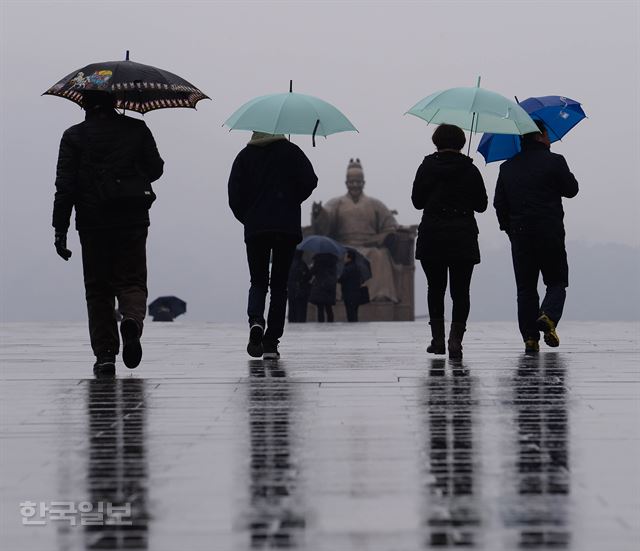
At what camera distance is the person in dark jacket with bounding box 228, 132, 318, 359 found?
11836 mm

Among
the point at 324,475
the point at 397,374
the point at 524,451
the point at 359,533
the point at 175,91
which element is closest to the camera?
the point at 359,533

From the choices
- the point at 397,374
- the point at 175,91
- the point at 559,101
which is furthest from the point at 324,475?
the point at 559,101

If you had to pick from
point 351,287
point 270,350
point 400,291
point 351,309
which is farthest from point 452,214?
point 400,291

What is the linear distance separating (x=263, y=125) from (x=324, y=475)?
6.86 m

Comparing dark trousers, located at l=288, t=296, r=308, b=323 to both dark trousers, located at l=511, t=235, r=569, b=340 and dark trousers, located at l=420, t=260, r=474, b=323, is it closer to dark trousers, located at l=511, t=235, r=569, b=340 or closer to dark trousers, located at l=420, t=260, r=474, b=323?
dark trousers, located at l=511, t=235, r=569, b=340

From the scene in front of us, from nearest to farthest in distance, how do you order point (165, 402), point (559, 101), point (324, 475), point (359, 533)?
point (359, 533) → point (324, 475) → point (165, 402) → point (559, 101)

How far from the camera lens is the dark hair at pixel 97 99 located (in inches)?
412

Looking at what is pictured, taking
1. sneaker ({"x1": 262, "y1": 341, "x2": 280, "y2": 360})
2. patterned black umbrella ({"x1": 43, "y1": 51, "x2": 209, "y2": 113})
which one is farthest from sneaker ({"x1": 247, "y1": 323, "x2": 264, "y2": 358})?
patterned black umbrella ({"x1": 43, "y1": 51, "x2": 209, "y2": 113})

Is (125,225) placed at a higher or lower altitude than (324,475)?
higher

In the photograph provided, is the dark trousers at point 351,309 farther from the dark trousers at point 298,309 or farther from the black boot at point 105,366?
the black boot at point 105,366

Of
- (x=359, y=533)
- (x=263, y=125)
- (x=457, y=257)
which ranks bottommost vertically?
(x=359, y=533)

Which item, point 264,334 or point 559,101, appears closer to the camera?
point 264,334

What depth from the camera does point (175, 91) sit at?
1145 cm

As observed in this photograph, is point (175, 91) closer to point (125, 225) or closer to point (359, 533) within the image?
point (125, 225)
